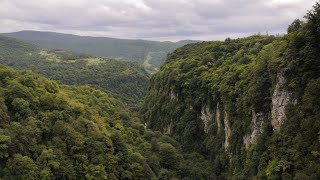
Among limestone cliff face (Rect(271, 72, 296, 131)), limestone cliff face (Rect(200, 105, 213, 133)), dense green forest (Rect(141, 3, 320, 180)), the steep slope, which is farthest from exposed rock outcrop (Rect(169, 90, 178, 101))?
limestone cliff face (Rect(271, 72, 296, 131))

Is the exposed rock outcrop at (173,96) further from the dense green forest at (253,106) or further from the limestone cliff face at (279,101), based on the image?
the limestone cliff face at (279,101)

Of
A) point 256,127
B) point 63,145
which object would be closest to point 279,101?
point 256,127

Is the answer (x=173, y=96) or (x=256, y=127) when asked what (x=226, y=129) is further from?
(x=173, y=96)

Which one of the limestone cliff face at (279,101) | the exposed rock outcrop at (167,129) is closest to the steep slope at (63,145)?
the exposed rock outcrop at (167,129)

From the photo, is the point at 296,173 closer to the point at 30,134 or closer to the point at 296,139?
the point at 296,139

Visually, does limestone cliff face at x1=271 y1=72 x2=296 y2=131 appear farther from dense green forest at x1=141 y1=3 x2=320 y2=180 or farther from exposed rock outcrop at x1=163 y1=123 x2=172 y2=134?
exposed rock outcrop at x1=163 y1=123 x2=172 y2=134
